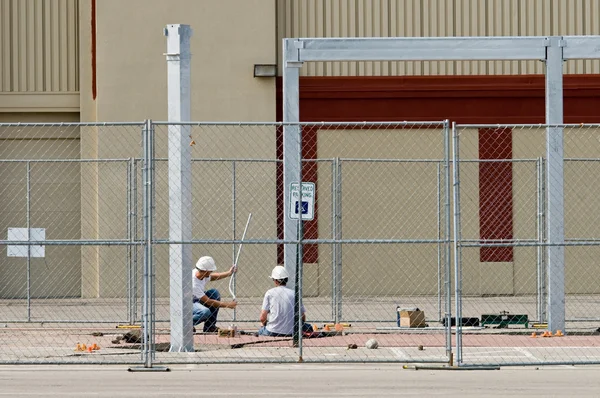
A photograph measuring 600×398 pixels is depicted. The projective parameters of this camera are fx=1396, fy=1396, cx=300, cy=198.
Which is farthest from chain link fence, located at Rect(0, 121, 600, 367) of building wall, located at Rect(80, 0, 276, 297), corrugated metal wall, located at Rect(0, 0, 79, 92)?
corrugated metal wall, located at Rect(0, 0, 79, 92)

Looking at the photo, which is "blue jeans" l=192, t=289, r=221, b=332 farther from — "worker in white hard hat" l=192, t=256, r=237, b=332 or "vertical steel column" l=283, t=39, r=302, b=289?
"vertical steel column" l=283, t=39, r=302, b=289

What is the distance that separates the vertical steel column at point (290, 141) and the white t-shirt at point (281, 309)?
1.96ft

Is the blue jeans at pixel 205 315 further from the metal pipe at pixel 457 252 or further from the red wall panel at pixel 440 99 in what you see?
the red wall panel at pixel 440 99

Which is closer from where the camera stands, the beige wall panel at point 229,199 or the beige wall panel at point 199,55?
the beige wall panel at point 229,199

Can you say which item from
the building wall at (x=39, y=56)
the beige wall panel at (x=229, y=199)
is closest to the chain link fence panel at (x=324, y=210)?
the beige wall panel at (x=229, y=199)

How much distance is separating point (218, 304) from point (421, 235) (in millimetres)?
9004

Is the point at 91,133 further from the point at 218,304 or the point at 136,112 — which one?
the point at 218,304

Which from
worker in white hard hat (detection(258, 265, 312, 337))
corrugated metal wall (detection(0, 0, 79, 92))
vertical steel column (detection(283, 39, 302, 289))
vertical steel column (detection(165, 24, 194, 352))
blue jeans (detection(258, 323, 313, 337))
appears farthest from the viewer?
corrugated metal wall (detection(0, 0, 79, 92))

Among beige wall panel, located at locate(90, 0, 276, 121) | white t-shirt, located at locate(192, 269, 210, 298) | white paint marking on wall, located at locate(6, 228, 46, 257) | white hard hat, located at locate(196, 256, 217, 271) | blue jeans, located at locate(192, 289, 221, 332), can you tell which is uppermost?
beige wall panel, located at locate(90, 0, 276, 121)

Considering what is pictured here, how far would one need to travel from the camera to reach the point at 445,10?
88.9 feet

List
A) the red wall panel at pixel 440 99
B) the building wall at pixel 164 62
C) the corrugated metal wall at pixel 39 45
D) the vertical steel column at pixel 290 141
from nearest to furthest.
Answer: the vertical steel column at pixel 290 141
the building wall at pixel 164 62
the red wall panel at pixel 440 99
the corrugated metal wall at pixel 39 45

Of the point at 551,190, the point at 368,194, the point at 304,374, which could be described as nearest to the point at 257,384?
the point at 304,374

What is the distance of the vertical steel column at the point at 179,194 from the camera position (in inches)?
607

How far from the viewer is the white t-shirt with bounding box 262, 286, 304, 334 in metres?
17.1
